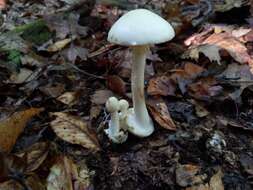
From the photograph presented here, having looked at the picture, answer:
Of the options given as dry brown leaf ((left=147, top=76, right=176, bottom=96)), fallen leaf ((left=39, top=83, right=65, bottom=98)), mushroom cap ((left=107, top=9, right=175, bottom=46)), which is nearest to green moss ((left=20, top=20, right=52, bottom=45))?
fallen leaf ((left=39, top=83, right=65, bottom=98))

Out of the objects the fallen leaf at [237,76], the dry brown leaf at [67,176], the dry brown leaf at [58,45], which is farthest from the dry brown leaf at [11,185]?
the dry brown leaf at [58,45]

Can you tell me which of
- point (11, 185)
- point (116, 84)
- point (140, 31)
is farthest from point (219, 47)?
point (11, 185)

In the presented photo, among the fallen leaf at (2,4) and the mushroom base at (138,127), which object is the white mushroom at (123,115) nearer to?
the mushroom base at (138,127)

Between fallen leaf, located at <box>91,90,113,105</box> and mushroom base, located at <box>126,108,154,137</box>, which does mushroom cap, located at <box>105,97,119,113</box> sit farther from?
fallen leaf, located at <box>91,90,113,105</box>

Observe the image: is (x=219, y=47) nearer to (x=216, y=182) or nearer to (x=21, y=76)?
(x=216, y=182)

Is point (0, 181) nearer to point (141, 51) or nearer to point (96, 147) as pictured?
point (96, 147)

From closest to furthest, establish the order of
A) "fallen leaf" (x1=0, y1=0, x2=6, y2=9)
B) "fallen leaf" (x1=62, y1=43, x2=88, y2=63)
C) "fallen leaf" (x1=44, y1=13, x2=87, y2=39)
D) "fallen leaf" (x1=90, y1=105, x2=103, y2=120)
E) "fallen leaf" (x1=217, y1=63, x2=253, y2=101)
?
"fallen leaf" (x1=90, y1=105, x2=103, y2=120)
"fallen leaf" (x1=217, y1=63, x2=253, y2=101)
"fallen leaf" (x1=62, y1=43, x2=88, y2=63)
"fallen leaf" (x1=44, y1=13, x2=87, y2=39)
"fallen leaf" (x1=0, y1=0, x2=6, y2=9)
